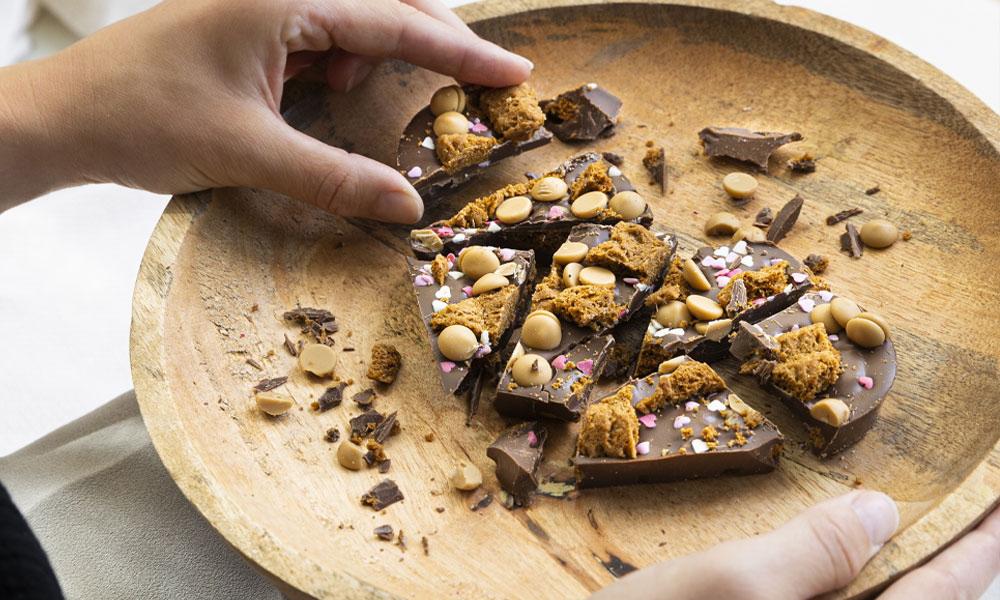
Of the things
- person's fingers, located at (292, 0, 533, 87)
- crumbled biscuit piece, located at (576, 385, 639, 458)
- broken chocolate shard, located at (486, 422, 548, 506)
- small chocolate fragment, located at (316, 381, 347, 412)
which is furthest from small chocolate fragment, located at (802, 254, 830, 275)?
small chocolate fragment, located at (316, 381, 347, 412)

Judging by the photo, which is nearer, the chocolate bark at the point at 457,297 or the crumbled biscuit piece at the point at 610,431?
the crumbled biscuit piece at the point at 610,431

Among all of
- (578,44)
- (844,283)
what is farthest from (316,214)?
(844,283)

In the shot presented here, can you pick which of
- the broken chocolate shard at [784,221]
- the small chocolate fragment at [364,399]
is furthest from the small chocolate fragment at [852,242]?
the small chocolate fragment at [364,399]

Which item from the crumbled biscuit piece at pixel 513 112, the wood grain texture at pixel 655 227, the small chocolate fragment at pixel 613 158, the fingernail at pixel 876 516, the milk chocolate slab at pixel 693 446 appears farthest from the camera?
the small chocolate fragment at pixel 613 158

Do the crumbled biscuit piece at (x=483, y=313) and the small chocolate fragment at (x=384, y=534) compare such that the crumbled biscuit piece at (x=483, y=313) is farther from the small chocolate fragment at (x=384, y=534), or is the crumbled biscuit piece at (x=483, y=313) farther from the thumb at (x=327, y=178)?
the small chocolate fragment at (x=384, y=534)

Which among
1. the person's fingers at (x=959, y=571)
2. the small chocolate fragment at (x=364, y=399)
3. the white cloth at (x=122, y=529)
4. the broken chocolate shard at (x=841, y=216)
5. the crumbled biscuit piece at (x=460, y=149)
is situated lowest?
the white cloth at (x=122, y=529)

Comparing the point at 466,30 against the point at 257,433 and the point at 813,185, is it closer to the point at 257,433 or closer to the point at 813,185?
the point at 813,185

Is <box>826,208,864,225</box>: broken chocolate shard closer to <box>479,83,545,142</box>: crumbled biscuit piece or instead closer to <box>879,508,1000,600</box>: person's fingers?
<box>479,83,545,142</box>: crumbled biscuit piece
